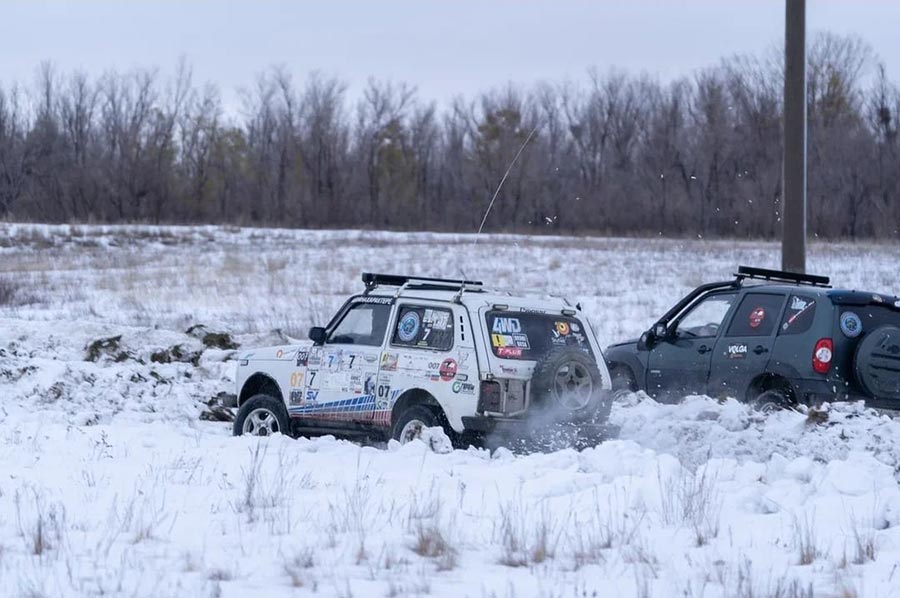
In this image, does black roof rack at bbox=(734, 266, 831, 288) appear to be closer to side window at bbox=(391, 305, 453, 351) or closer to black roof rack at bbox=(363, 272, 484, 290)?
black roof rack at bbox=(363, 272, 484, 290)

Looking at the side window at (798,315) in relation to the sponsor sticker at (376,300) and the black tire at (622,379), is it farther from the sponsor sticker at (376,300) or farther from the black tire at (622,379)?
the sponsor sticker at (376,300)

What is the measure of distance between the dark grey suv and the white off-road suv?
2.21m

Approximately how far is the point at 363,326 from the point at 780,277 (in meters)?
4.74

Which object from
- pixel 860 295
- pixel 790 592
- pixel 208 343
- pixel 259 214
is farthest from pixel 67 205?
pixel 790 592

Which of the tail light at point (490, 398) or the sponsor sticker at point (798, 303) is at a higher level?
the sponsor sticker at point (798, 303)

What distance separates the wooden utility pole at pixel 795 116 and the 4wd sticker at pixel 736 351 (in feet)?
9.42

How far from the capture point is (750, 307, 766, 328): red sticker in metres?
13.2

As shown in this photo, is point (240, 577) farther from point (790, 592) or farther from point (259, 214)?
point (259, 214)

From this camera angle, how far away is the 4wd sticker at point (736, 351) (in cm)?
1317

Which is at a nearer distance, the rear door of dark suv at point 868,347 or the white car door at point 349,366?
the white car door at point 349,366

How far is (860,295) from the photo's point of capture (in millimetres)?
12562

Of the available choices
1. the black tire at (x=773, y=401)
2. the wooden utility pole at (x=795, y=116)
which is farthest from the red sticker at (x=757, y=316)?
the wooden utility pole at (x=795, y=116)

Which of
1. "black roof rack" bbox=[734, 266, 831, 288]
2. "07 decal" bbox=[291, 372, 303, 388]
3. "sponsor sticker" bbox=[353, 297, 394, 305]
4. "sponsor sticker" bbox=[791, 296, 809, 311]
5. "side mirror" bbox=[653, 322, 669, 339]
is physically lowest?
"07 decal" bbox=[291, 372, 303, 388]

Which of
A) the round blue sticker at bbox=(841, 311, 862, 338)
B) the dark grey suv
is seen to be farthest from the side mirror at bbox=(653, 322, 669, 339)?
the round blue sticker at bbox=(841, 311, 862, 338)
